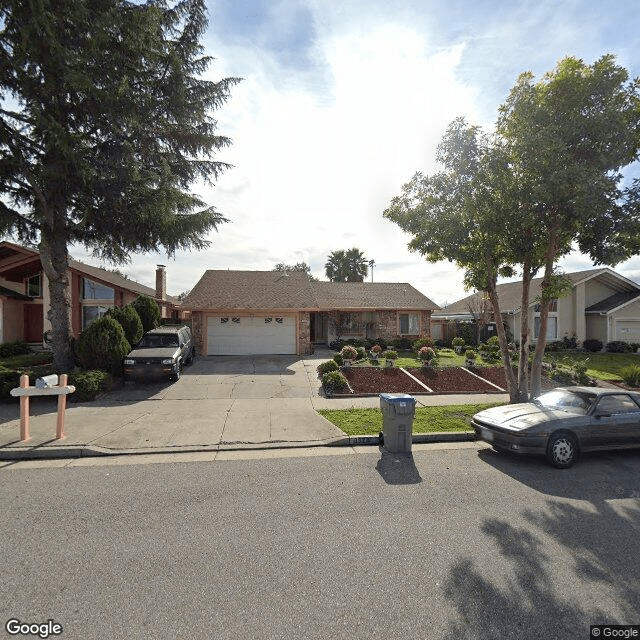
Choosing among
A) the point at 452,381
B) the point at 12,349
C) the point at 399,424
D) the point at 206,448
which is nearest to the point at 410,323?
the point at 452,381

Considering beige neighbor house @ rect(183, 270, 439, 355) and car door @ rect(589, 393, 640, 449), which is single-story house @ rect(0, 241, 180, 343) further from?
car door @ rect(589, 393, 640, 449)

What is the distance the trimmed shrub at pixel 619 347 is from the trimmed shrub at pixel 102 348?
27.1 metres

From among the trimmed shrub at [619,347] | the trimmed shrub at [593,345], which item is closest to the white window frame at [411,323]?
the trimmed shrub at [593,345]

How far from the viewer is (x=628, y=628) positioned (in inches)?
115

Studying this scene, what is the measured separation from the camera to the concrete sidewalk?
7.36 meters

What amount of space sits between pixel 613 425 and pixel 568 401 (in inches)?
30.3

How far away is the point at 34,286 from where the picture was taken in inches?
882

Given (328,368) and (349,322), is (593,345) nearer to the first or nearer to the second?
(349,322)

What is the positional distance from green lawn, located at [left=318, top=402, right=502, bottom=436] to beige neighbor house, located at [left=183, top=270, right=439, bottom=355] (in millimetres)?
10810

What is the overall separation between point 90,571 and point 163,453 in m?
3.66

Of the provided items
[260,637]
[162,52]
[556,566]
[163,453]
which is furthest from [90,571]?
[162,52]

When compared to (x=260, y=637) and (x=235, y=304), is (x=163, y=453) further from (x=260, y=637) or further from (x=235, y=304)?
(x=235, y=304)

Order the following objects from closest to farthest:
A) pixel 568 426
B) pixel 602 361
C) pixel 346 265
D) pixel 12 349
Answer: pixel 568 426 < pixel 12 349 < pixel 602 361 < pixel 346 265

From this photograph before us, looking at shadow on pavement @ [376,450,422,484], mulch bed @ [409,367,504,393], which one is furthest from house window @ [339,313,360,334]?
shadow on pavement @ [376,450,422,484]
